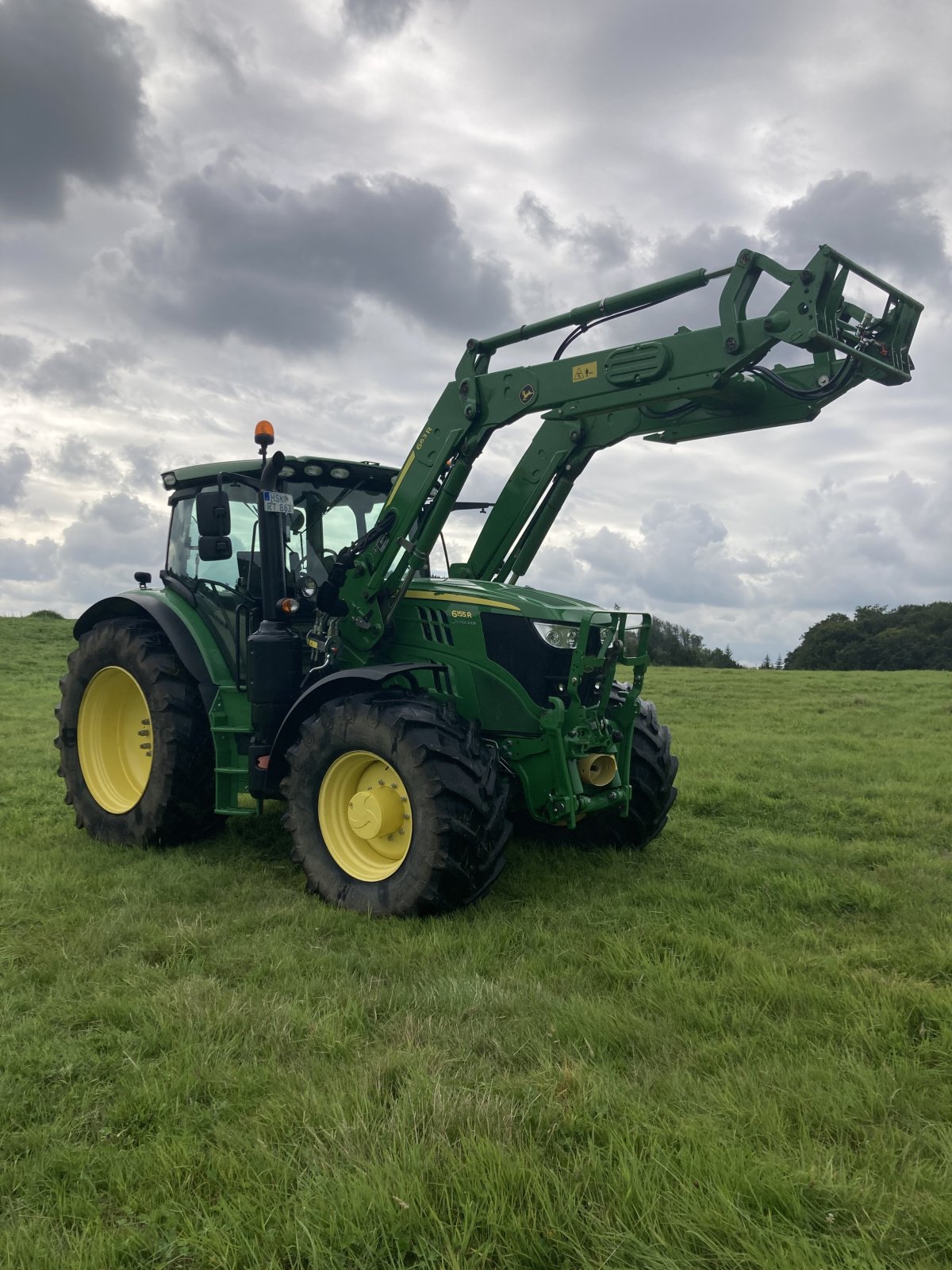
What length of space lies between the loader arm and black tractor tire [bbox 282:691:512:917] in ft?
2.99

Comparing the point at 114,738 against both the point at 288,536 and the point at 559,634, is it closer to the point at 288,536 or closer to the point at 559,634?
the point at 288,536

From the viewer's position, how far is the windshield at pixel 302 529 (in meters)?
6.36

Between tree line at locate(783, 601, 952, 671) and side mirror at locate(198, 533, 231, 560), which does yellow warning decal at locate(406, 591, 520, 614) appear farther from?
tree line at locate(783, 601, 952, 671)

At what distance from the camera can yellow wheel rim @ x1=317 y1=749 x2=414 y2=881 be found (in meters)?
5.04

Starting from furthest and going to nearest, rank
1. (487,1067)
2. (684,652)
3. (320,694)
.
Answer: (684,652) → (320,694) → (487,1067)

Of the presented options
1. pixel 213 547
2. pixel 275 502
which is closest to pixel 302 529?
pixel 275 502

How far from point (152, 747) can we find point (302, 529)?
74.9 inches

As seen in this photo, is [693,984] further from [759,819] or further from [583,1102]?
[759,819]

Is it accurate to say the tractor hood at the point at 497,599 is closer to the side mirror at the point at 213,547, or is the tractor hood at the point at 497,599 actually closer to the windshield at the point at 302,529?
the windshield at the point at 302,529

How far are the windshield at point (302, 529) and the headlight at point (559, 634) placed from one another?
70.9 inches

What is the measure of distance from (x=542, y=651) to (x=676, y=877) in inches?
65.2

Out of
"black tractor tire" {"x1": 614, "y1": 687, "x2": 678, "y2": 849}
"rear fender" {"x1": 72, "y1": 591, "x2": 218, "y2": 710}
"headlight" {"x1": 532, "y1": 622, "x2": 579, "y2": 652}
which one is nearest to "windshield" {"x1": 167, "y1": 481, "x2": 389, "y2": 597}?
"rear fender" {"x1": 72, "y1": 591, "x2": 218, "y2": 710}

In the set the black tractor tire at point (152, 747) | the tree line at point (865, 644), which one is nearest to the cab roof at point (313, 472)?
the black tractor tire at point (152, 747)

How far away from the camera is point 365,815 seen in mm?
5062
